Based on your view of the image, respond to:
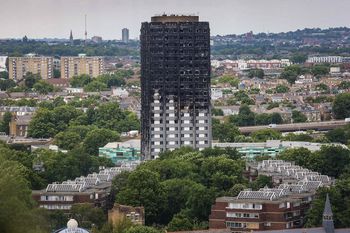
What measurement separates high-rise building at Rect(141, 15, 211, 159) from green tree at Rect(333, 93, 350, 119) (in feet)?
83.6

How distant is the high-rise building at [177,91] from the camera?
3869cm

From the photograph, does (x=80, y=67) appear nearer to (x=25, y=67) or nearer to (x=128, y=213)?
(x=25, y=67)

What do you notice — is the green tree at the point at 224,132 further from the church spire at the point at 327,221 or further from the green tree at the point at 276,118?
the church spire at the point at 327,221

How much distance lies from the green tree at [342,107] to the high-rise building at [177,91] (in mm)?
25467

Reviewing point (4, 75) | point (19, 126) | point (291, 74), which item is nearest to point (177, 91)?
point (19, 126)

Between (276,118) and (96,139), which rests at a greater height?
(96,139)

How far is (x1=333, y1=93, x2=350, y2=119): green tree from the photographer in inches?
2501

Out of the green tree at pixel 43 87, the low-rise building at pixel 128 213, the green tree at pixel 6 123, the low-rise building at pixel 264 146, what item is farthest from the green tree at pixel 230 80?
the low-rise building at pixel 128 213

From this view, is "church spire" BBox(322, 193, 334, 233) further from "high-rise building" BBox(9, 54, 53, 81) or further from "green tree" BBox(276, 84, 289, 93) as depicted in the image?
"high-rise building" BBox(9, 54, 53, 81)

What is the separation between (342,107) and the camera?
6388 cm

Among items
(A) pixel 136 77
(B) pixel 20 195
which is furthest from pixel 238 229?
(A) pixel 136 77

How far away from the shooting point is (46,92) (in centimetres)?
8106

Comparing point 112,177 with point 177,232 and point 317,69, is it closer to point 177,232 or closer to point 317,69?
point 177,232

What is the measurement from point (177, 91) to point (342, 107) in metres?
26.6
